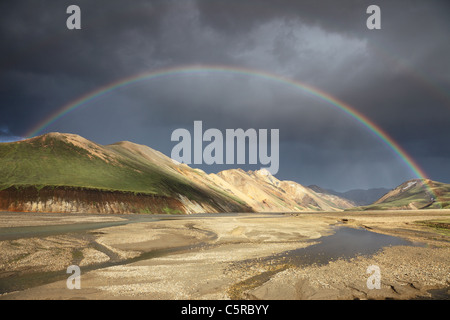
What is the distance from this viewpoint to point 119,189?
10838 cm

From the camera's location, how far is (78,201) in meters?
87.8

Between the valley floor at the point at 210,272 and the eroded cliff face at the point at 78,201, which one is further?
the eroded cliff face at the point at 78,201

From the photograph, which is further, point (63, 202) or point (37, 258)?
point (63, 202)

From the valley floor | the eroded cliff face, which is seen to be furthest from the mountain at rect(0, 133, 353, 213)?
the valley floor

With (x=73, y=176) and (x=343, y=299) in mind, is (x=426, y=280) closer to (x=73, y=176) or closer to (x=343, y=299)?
(x=343, y=299)

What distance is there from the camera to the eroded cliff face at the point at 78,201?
77750mm

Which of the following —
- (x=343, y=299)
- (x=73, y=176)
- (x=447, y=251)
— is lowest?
(x=447, y=251)

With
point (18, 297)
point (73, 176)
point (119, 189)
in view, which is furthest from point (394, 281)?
point (73, 176)

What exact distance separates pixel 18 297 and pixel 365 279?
2034cm

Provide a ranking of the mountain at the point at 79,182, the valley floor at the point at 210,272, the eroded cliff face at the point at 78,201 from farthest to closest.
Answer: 1. the mountain at the point at 79,182
2. the eroded cliff face at the point at 78,201
3. the valley floor at the point at 210,272

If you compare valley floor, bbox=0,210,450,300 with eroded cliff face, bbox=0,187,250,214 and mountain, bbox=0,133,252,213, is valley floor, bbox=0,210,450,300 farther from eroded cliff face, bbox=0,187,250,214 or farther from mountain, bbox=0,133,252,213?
mountain, bbox=0,133,252,213

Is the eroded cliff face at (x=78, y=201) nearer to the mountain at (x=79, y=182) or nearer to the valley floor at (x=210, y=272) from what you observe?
the mountain at (x=79, y=182)

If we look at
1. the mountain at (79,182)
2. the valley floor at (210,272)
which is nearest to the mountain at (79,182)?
the mountain at (79,182)

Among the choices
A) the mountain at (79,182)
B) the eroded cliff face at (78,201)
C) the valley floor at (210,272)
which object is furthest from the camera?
the mountain at (79,182)
